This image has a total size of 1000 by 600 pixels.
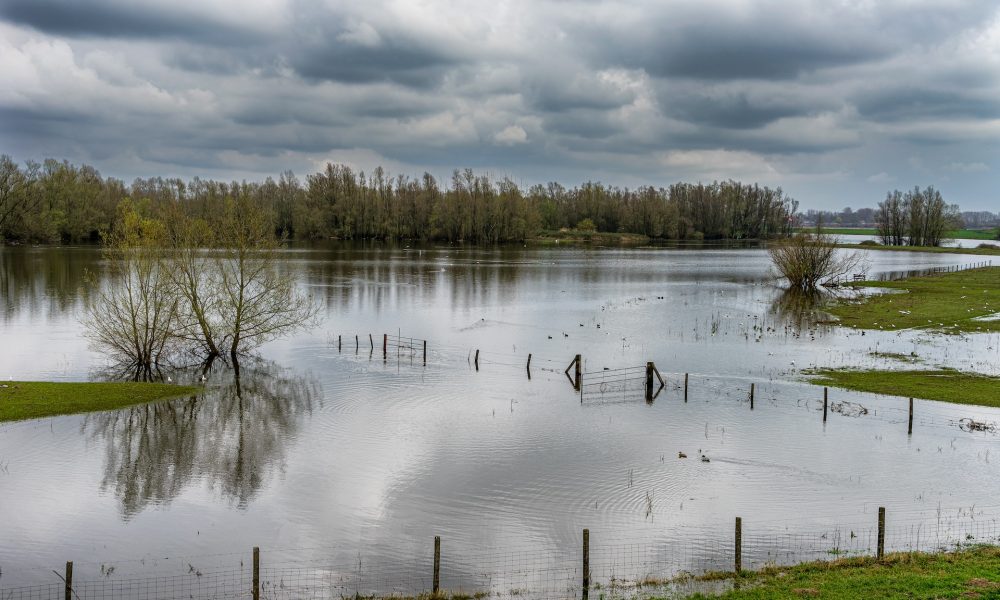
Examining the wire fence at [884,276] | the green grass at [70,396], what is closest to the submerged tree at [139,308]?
the green grass at [70,396]

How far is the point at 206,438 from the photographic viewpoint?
33000 millimetres

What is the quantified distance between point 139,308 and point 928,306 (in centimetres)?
6978

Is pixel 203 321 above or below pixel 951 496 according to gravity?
above

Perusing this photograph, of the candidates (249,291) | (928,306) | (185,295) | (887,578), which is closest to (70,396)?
(185,295)

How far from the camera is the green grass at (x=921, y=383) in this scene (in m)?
38.0

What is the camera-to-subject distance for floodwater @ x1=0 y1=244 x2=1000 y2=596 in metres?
22.1

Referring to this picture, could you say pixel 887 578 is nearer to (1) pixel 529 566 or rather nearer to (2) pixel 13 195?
(1) pixel 529 566

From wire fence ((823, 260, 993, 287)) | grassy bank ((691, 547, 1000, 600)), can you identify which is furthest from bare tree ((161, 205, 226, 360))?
wire fence ((823, 260, 993, 287))

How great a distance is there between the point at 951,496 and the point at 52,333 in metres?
57.8

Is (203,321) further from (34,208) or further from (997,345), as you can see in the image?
(34,208)

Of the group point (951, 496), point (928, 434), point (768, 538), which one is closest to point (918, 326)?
point (928, 434)

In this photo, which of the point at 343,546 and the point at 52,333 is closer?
the point at 343,546

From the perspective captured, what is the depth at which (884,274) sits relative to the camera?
11362 centimetres

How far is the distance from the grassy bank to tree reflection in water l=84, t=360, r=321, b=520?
17151 mm
